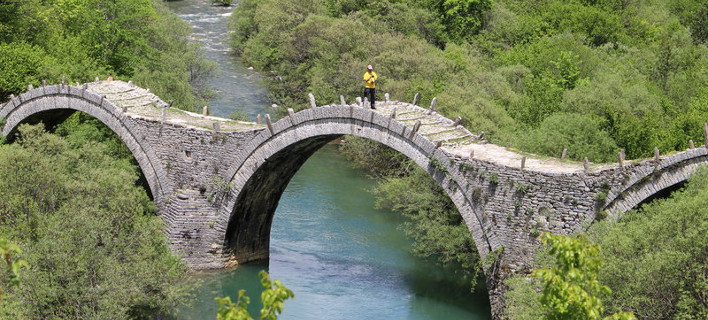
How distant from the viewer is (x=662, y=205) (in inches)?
840

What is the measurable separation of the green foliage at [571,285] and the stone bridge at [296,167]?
11213 millimetres

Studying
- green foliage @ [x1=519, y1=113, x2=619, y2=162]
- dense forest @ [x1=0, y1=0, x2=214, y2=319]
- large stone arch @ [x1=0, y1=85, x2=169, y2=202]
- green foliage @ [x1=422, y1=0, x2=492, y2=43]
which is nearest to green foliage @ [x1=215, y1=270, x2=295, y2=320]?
dense forest @ [x1=0, y1=0, x2=214, y2=319]

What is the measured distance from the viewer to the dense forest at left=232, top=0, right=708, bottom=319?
66.1ft

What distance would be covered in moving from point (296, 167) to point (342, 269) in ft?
12.1

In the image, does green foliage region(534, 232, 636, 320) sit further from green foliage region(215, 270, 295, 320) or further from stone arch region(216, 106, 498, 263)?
stone arch region(216, 106, 498, 263)

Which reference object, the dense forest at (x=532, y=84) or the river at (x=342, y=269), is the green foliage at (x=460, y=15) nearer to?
the dense forest at (x=532, y=84)

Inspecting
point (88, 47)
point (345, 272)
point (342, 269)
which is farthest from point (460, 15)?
point (345, 272)

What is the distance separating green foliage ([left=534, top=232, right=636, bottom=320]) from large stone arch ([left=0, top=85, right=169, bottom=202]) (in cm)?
2061

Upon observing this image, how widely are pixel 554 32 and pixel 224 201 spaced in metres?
29.1

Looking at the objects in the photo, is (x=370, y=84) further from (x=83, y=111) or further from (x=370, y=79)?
(x=83, y=111)

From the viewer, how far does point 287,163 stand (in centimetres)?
3102

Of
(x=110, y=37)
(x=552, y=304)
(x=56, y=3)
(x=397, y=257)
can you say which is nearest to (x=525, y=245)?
(x=397, y=257)

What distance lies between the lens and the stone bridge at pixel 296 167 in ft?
76.9

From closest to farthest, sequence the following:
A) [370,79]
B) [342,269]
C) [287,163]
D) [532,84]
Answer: [370,79] → [287,163] → [342,269] → [532,84]
